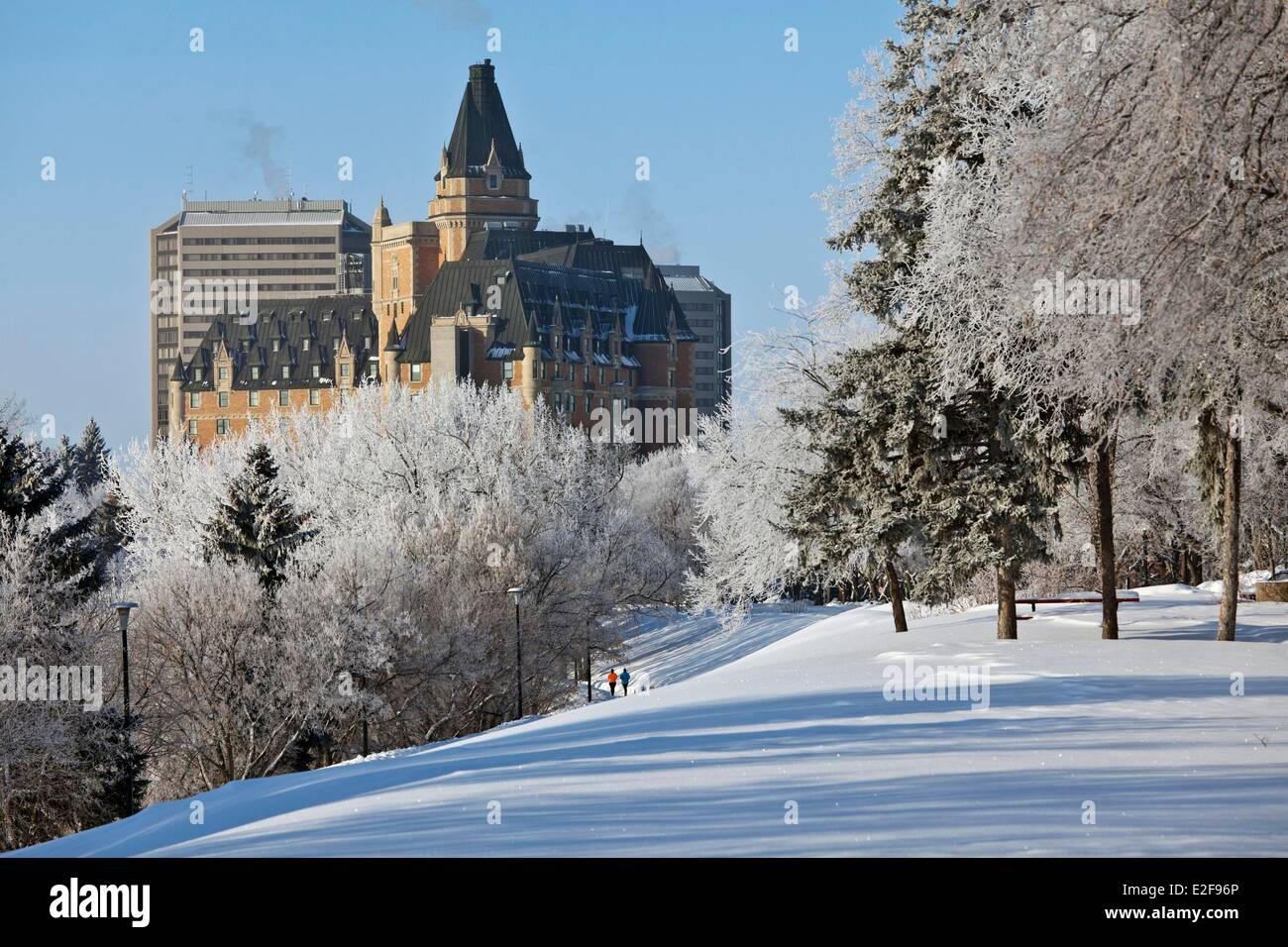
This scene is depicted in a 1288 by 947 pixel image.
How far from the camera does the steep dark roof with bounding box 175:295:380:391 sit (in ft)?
515

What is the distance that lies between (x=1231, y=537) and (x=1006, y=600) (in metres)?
4.58

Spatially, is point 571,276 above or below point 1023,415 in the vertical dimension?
above

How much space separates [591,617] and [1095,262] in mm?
45672

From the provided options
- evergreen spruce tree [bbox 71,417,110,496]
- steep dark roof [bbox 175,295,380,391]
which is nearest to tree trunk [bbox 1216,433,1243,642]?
evergreen spruce tree [bbox 71,417,110,496]

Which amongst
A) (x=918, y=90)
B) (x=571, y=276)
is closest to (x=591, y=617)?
(x=918, y=90)

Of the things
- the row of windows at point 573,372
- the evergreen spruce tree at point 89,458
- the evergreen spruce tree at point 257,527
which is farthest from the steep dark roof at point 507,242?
the evergreen spruce tree at point 257,527

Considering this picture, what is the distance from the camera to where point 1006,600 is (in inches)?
1152

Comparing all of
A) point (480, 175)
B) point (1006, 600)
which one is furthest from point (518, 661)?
point (480, 175)

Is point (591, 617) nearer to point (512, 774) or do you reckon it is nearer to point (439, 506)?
point (439, 506)

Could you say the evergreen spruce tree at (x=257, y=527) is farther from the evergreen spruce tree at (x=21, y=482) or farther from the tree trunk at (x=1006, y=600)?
the tree trunk at (x=1006, y=600)

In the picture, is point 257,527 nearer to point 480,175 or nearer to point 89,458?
point 89,458
